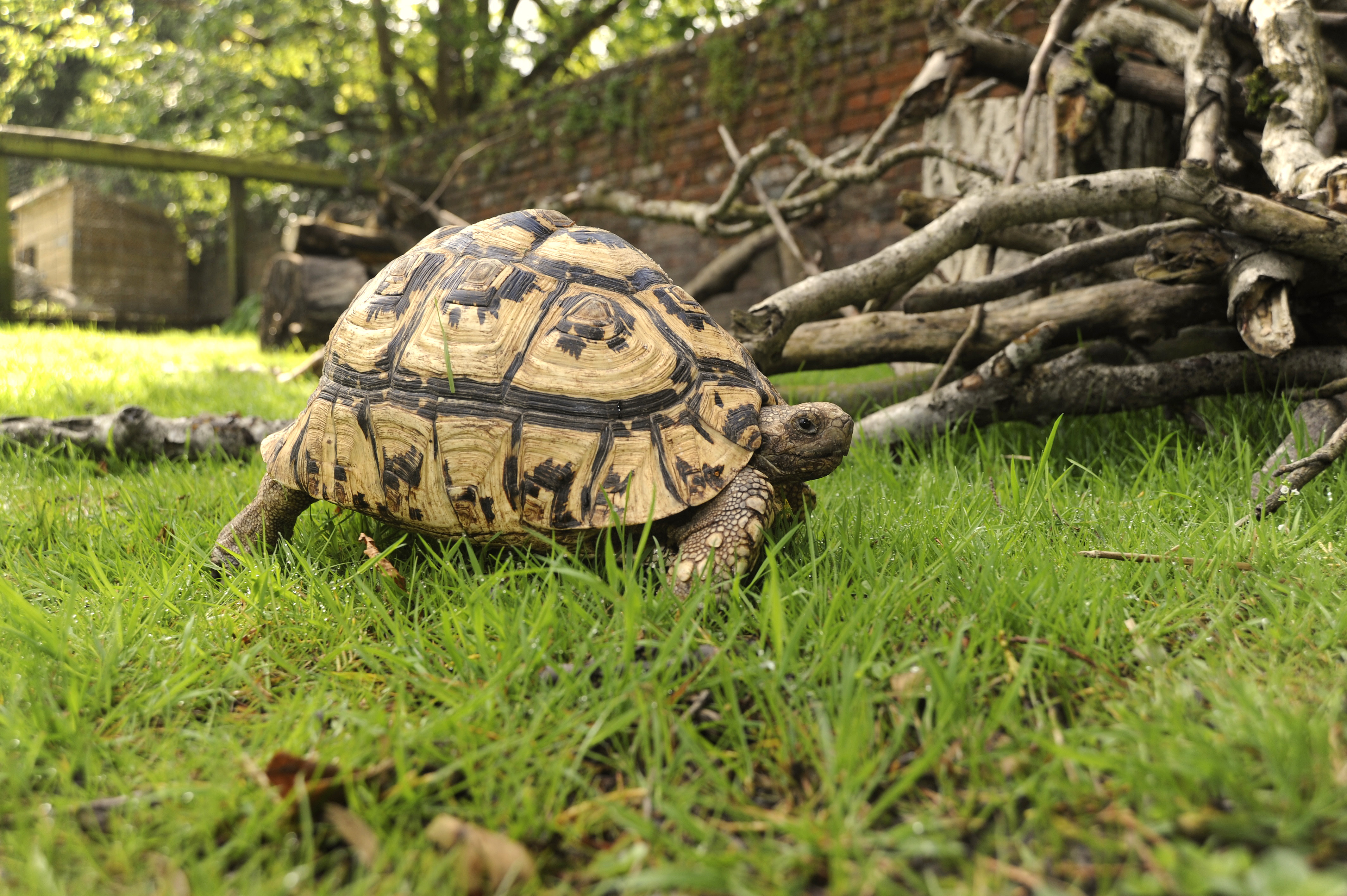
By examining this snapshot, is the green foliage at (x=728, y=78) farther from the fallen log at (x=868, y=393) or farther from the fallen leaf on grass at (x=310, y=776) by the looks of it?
the fallen leaf on grass at (x=310, y=776)

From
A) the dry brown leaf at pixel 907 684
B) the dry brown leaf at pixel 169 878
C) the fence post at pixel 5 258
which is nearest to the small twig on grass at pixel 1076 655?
the dry brown leaf at pixel 907 684

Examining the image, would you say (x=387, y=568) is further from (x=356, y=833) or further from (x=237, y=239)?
(x=237, y=239)

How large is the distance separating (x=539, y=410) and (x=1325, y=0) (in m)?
4.55

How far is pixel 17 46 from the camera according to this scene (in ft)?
43.4

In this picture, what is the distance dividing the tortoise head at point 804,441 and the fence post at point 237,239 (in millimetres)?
11216

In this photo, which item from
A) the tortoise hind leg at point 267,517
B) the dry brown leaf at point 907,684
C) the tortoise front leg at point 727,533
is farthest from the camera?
the tortoise hind leg at point 267,517

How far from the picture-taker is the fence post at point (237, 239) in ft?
36.3

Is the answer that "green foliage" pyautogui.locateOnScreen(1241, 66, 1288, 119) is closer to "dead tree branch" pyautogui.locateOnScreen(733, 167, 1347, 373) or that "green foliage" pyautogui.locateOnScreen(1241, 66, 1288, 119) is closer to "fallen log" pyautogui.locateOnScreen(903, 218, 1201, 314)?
"fallen log" pyautogui.locateOnScreen(903, 218, 1201, 314)

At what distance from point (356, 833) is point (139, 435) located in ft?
9.67

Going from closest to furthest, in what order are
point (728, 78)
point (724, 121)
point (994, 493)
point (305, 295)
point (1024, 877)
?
point (1024, 877) → point (994, 493) → point (305, 295) → point (728, 78) → point (724, 121)

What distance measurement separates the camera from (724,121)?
8.66 m

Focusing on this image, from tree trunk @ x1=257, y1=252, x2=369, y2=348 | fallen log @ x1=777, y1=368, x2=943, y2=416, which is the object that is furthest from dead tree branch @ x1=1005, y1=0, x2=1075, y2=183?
tree trunk @ x1=257, y1=252, x2=369, y2=348

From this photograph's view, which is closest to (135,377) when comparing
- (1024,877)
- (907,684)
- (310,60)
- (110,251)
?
(907,684)

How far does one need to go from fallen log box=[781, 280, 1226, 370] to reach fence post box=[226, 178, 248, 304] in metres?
10.1
